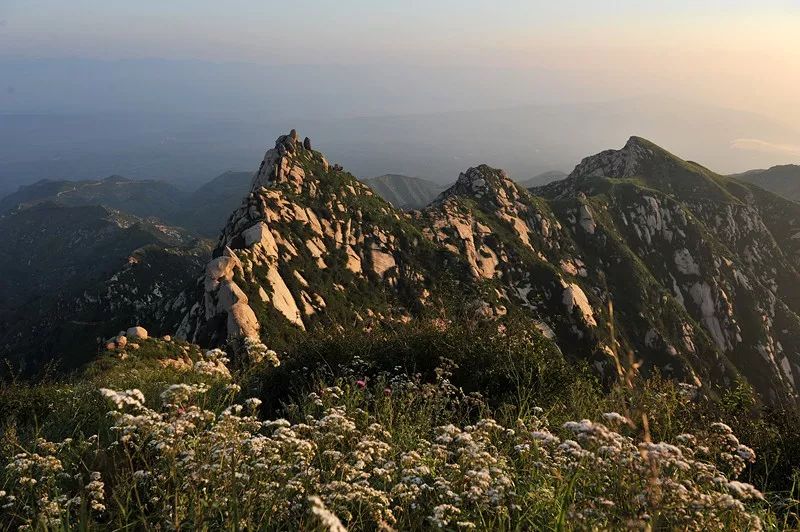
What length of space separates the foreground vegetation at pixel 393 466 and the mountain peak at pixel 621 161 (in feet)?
481

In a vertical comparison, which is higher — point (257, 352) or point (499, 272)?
point (257, 352)

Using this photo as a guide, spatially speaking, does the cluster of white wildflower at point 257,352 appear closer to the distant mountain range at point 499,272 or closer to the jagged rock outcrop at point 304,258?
the distant mountain range at point 499,272

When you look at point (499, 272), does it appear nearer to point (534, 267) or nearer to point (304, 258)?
point (534, 267)

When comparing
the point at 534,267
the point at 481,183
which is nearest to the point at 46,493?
the point at 534,267

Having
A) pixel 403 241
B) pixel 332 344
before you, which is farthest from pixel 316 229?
pixel 332 344

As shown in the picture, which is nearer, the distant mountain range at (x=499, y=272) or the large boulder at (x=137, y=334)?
the large boulder at (x=137, y=334)

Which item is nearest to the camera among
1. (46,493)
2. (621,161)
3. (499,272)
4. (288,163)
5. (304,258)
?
(46,493)

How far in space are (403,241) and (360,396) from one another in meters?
54.9

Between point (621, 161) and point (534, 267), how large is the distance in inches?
3747

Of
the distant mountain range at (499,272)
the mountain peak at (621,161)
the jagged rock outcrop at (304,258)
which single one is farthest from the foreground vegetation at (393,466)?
the mountain peak at (621,161)

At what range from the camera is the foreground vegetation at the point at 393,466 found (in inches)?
150

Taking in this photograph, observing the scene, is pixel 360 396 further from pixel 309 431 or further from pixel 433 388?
pixel 309 431

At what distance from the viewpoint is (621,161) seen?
145750 millimetres

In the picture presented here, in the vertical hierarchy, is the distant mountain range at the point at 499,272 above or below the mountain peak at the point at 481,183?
below
